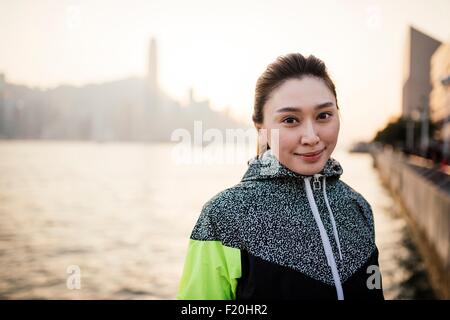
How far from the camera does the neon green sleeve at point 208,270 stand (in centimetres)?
175

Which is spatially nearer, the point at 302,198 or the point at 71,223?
the point at 302,198

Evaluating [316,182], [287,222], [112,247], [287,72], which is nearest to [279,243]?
[287,222]

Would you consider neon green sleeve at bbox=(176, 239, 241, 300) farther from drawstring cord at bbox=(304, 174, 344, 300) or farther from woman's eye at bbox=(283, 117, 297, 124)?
woman's eye at bbox=(283, 117, 297, 124)

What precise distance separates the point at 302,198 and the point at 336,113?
0.36 meters

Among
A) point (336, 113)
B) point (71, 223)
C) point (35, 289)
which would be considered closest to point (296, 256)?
point (336, 113)

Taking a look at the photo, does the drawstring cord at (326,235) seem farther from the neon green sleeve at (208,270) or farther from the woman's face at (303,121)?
the neon green sleeve at (208,270)

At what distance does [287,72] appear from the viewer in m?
1.89

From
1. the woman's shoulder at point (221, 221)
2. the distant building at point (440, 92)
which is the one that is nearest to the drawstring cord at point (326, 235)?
the woman's shoulder at point (221, 221)

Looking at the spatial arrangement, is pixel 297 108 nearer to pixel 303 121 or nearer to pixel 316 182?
pixel 303 121

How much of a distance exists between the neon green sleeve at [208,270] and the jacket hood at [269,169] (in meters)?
0.33

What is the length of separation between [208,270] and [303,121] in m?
0.65
